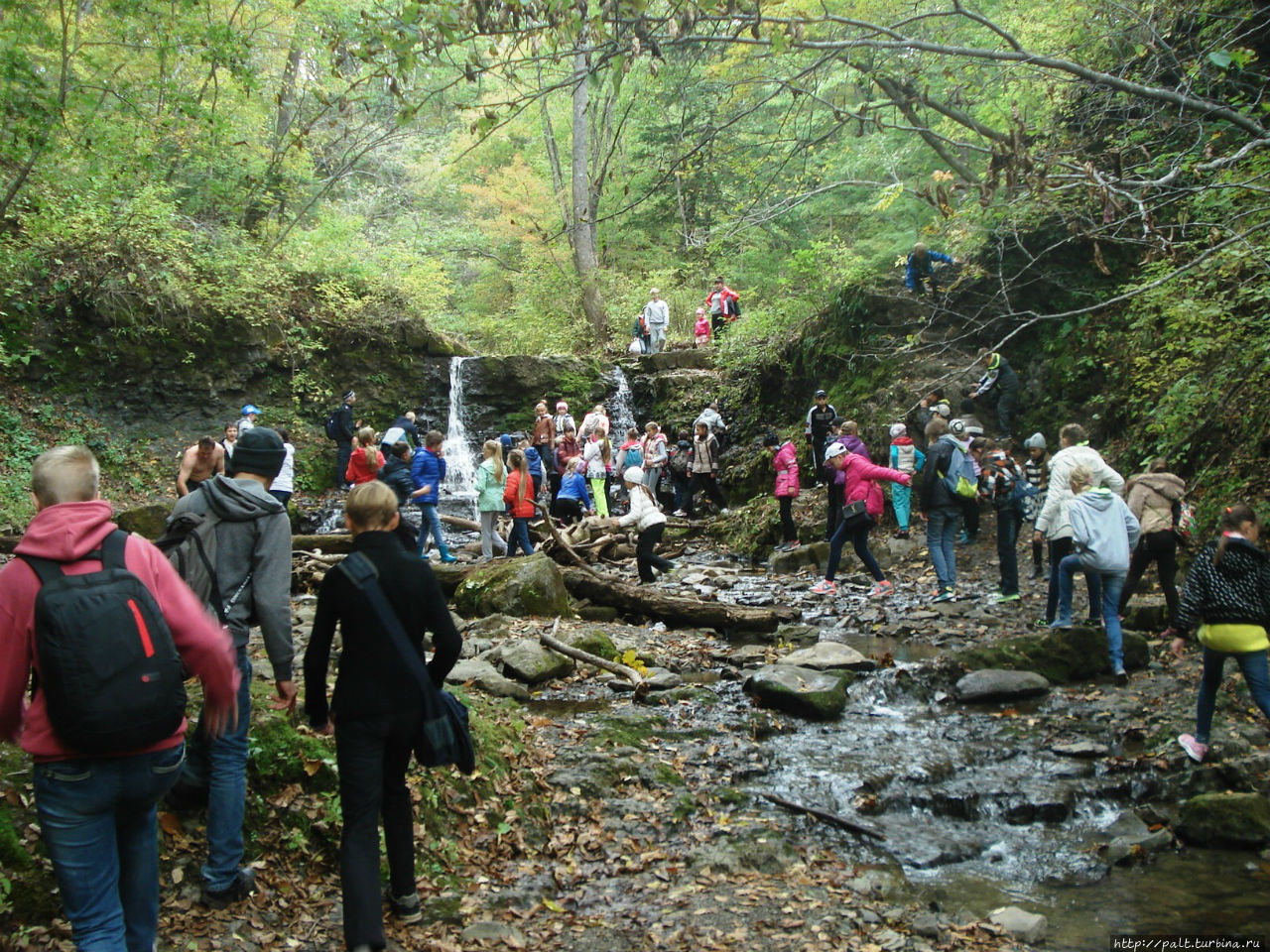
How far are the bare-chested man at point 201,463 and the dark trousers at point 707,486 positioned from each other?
11601 millimetres

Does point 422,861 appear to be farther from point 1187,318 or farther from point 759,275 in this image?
point 759,275

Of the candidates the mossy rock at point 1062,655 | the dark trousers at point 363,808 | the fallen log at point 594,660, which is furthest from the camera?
the mossy rock at point 1062,655

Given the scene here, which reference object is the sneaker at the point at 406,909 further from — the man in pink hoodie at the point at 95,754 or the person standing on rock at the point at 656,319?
the person standing on rock at the point at 656,319

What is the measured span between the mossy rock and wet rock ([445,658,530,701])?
428 centimetres

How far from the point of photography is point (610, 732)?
673cm

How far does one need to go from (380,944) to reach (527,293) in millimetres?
29725

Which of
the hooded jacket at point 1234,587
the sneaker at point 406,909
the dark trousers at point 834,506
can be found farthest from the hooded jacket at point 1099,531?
the sneaker at point 406,909

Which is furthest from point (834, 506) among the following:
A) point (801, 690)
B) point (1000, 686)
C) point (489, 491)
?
point (801, 690)

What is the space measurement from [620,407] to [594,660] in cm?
1635

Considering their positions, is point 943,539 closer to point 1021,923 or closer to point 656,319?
point 1021,923

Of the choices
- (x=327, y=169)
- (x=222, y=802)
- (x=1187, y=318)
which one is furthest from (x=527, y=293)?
(x=222, y=802)

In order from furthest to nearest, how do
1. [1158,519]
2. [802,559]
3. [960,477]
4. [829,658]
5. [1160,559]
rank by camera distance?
[802,559] → [960,477] → [1160,559] → [1158,519] → [829,658]

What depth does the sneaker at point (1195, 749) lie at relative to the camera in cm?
607

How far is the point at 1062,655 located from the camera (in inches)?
336
